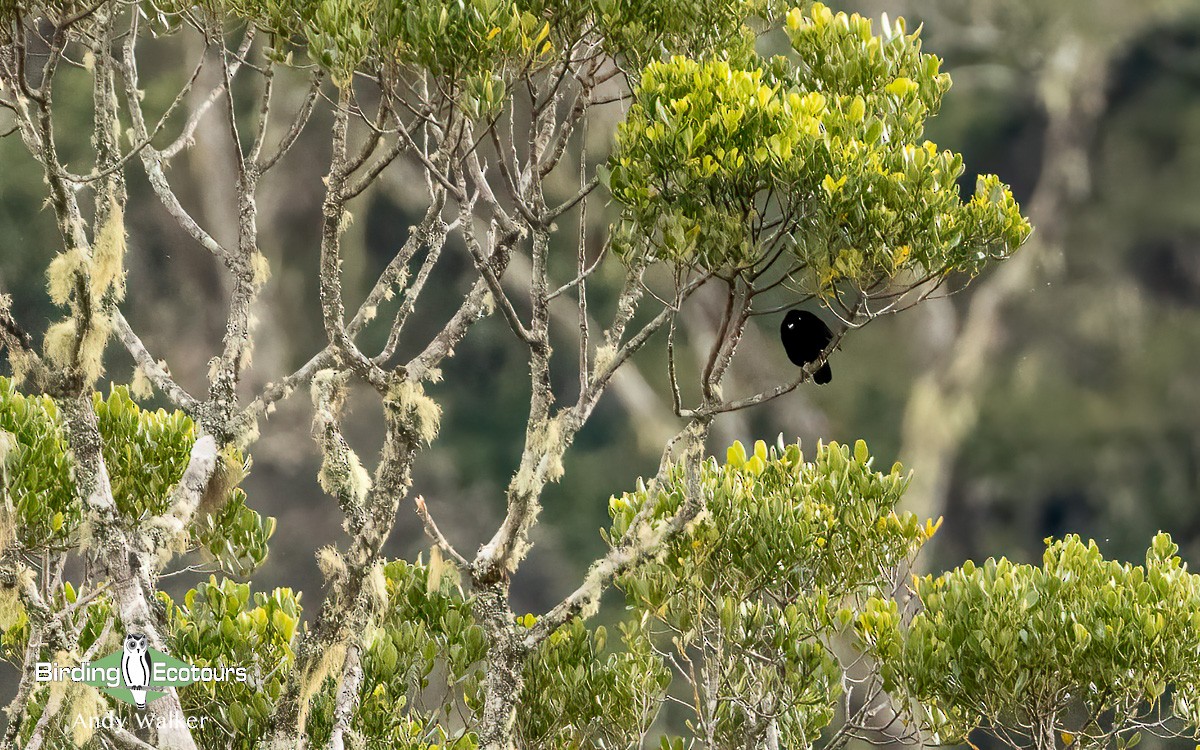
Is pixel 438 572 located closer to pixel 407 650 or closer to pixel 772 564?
→ pixel 407 650

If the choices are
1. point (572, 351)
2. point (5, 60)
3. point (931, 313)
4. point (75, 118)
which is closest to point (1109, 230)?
point (931, 313)

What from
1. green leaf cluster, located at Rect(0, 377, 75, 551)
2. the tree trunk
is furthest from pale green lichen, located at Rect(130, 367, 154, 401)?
the tree trunk

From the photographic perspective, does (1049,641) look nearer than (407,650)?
Yes

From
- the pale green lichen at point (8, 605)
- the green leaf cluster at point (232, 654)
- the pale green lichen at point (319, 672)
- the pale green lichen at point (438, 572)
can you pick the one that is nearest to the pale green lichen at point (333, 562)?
the pale green lichen at point (319, 672)

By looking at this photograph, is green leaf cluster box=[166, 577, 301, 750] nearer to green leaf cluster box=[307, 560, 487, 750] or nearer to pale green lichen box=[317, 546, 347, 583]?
green leaf cluster box=[307, 560, 487, 750]

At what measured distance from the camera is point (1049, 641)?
153 inches

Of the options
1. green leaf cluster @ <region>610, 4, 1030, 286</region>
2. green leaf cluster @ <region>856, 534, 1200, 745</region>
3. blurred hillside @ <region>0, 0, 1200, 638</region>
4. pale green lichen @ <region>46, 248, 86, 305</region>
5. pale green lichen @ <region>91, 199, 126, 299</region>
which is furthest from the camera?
blurred hillside @ <region>0, 0, 1200, 638</region>

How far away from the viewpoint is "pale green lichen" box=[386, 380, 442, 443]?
3.70 metres

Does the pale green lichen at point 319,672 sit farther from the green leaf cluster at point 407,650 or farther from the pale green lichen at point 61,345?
the pale green lichen at point 61,345

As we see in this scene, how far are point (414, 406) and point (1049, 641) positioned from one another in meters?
2.09

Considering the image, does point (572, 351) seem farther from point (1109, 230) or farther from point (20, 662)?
point (20, 662)

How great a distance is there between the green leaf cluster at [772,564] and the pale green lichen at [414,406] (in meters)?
0.73

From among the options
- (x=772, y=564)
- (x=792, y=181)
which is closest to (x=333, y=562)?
(x=772, y=564)

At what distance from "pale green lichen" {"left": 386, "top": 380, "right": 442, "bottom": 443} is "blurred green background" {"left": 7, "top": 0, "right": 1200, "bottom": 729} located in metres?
10.1
